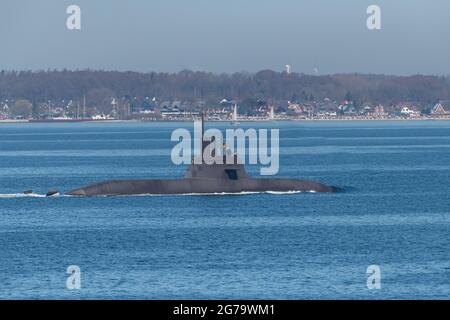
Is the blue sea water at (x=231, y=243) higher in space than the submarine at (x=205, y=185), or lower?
lower

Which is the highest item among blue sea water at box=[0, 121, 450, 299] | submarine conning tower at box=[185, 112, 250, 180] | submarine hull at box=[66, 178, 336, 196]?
submarine conning tower at box=[185, 112, 250, 180]

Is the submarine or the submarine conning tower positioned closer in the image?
the submarine conning tower

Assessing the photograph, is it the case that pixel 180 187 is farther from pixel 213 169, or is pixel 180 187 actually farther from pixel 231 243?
pixel 231 243

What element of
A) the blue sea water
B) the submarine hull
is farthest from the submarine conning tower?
the blue sea water

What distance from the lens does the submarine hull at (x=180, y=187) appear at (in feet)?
212

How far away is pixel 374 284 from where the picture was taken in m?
34.0

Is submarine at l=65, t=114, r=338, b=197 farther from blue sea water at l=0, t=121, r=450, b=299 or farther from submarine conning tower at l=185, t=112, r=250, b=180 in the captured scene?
blue sea water at l=0, t=121, r=450, b=299

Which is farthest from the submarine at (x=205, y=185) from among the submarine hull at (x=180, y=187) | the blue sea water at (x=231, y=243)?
the blue sea water at (x=231, y=243)

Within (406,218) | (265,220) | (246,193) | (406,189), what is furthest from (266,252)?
(406,189)

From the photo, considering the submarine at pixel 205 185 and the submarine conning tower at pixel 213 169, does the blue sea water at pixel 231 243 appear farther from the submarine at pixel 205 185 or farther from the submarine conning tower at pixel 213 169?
the submarine conning tower at pixel 213 169

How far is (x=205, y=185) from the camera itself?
64438mm

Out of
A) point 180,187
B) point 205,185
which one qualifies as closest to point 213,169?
point 205,185

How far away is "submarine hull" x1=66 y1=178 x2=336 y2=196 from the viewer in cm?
6462
